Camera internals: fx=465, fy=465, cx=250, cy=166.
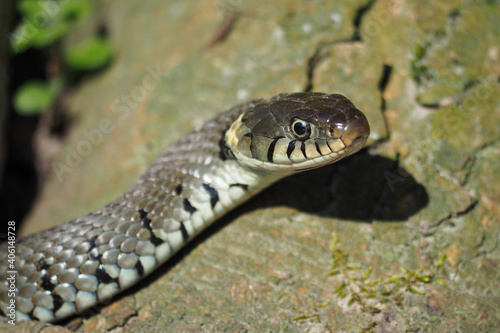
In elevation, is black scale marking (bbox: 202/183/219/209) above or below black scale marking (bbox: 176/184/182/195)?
below

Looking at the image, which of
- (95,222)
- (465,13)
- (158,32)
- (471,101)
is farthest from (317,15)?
(95,222)

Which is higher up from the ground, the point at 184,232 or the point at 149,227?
the point at 149,227

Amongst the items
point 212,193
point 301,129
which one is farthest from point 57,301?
point 301,129

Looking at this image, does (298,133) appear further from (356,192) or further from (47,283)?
(47,283)

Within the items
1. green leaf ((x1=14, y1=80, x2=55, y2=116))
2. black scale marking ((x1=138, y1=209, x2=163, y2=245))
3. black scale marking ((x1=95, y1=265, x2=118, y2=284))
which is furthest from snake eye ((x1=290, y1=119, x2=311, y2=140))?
green leaf ((x1=14, y1=80, x2=55, y2=116))

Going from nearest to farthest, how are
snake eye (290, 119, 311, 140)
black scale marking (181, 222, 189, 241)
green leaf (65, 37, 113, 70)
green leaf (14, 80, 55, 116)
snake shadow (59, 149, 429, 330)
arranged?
snake eye (290, 119, 311, 140), black scale marking (181, 222, 189, 241), snake shadow (59, 149, 429, 330), green leaf (65, 37, 113, 70), green leaf (14, 80, 55, 116)

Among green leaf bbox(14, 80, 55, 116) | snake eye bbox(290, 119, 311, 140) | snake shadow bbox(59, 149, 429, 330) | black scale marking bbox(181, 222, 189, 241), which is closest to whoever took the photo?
snake eye bbox(290, 119, 311, 140)

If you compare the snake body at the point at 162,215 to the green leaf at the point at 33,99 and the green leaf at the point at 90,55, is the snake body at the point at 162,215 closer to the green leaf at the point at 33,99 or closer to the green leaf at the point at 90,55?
the green leaf at the point at 90,55

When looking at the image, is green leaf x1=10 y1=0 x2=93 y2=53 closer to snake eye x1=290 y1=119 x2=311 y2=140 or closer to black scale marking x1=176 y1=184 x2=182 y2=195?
black scale marking x1=176 y1=184 x2=182 y2=195
